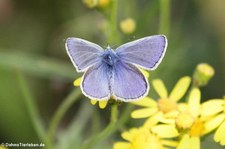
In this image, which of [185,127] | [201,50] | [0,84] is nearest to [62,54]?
[0,84]

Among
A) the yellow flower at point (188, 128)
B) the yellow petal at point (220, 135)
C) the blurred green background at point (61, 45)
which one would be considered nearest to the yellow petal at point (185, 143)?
the yellow flower at point (188, 128)

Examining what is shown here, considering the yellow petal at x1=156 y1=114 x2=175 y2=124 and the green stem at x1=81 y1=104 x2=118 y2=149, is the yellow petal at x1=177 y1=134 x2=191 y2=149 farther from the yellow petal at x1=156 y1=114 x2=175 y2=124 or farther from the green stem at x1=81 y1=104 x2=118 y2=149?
the green stem at x1=81 y1=104 x2=118 y2=149

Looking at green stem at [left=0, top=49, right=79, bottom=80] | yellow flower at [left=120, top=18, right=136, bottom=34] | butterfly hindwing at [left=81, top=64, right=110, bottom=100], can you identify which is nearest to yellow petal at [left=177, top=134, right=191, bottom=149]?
butterfly hindwing at [left=81, top=64, right=110, bottom=100]

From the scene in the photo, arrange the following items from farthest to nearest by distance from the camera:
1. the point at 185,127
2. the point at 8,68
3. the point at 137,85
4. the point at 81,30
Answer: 1. the point at 81,30
2. the point at 8,68
3. the point at 185,127
4. the point at 137,85

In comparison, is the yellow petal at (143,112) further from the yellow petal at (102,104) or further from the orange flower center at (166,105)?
the yellow petal at (102,104)

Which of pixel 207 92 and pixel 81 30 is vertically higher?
pixel 81 30

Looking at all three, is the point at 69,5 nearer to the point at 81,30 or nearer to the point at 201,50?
the point at 81,30
